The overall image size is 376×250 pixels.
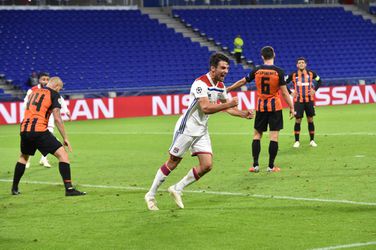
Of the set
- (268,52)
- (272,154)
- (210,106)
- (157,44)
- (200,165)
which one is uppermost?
(268,52)

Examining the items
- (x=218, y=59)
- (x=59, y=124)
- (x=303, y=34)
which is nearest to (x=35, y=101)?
(x=59, y=124)

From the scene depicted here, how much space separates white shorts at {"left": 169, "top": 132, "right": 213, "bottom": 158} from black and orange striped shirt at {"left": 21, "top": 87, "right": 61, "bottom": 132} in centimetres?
263

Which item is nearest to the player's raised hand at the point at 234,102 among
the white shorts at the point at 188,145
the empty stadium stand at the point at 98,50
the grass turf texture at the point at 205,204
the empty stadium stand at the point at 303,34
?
the white shorts at the point at 188,145

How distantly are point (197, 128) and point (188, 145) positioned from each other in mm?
270

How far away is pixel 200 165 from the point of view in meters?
12.3

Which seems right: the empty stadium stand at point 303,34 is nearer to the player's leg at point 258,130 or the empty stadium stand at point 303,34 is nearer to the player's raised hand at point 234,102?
the player's leg at point 258,130

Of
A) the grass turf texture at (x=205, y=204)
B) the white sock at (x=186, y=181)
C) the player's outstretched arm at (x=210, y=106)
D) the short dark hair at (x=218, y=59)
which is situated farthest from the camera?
the white sock at (x=186, y=181)

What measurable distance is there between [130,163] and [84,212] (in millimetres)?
6546

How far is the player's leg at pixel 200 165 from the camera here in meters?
12.2

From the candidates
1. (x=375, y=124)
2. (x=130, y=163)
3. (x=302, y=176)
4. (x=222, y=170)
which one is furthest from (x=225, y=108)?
(x=375, y=124)

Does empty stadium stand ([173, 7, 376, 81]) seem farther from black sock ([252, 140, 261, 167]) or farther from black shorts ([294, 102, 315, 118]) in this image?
black sock ([252, 140, 261, 167])

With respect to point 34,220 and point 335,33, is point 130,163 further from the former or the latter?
point 335,33

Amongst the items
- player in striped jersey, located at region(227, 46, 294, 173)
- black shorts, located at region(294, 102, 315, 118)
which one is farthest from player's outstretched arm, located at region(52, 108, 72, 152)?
black shorts, located at region(294, 102, 315, 118)

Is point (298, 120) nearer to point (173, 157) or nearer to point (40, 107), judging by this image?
point (40, 107)
